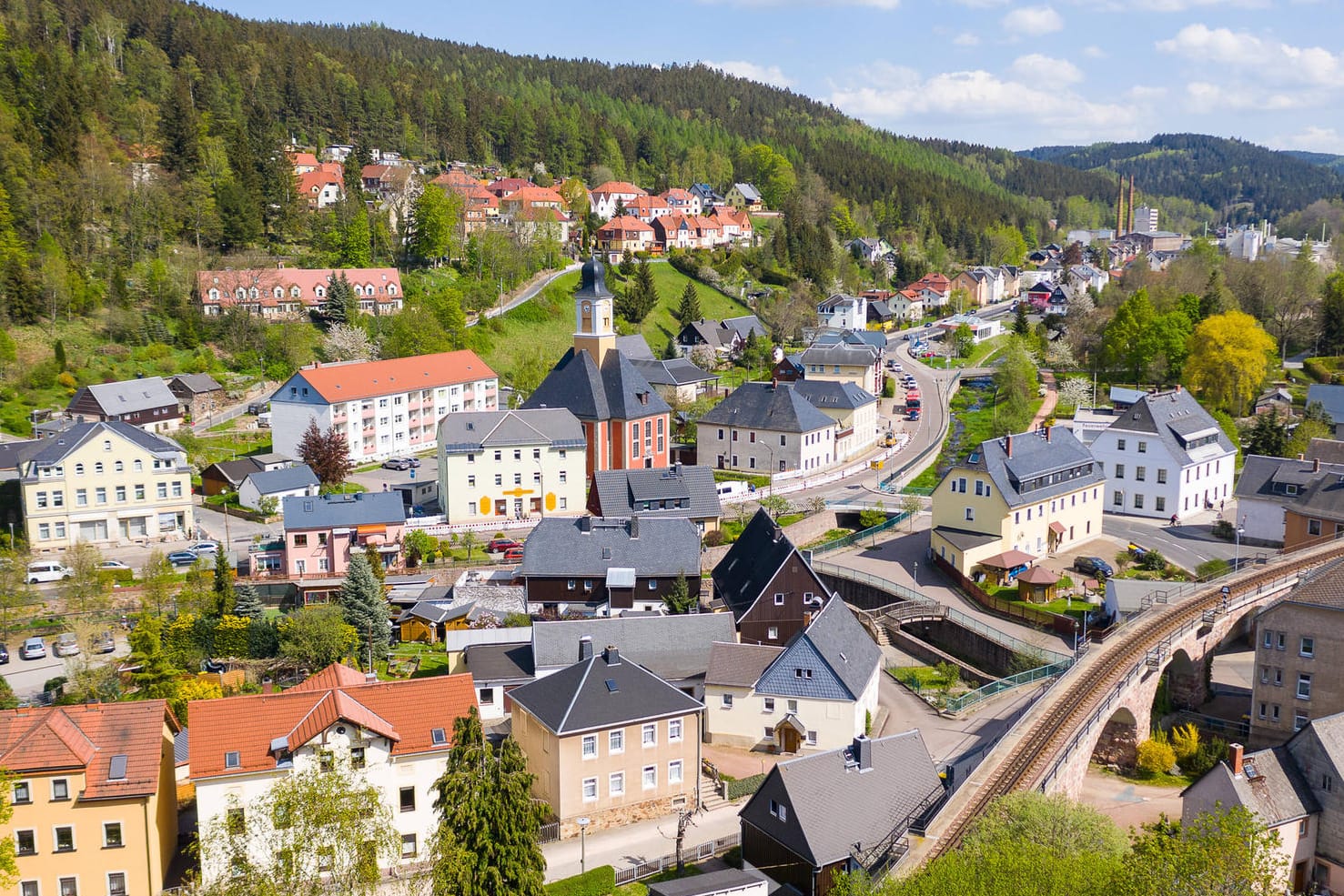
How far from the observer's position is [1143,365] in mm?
94000

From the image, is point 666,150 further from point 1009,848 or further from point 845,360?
point 1009,848

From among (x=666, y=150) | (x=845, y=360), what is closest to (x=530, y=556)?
(x=845, y=360)

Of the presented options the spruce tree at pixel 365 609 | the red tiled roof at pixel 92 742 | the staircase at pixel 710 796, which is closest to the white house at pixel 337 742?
the red tiled roof at pixel 92 742

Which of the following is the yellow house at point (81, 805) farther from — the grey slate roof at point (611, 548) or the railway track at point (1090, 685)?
the grey slate roof at point (611, 548)

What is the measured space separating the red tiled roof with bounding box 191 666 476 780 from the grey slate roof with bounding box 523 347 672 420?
117 feet

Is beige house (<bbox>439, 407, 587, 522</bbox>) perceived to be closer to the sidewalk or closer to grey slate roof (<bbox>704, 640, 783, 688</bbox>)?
grey slate roof (<bbox>704, 640, 783, 688</bbox>)

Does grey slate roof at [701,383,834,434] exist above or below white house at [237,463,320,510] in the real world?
above

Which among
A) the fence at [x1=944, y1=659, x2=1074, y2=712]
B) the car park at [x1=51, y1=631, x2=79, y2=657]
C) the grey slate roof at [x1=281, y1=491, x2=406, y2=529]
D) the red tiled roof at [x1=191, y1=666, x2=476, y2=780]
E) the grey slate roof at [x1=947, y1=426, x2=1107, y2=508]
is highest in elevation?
the grey slate roof at [x1=947, y1=426, x2=1107, y2=508]

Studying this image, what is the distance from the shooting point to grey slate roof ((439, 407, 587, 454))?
6228 cm

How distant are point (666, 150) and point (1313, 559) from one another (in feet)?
454

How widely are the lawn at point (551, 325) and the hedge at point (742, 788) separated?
51.8 meters

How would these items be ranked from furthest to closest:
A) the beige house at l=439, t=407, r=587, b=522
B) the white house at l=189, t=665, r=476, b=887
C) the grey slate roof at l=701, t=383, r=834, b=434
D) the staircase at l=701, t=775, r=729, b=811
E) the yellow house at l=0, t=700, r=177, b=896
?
the grey slate roof at l=701, t=383, r=834, b=434 < the beige house at l=439, t=407, r=587, b=522 < the staircase at l=701, t=775, r=729, b=811 < the white house at l=189, t=665, r=476, b=887 < the yellow house at l=0, t=700, r=177, b=896

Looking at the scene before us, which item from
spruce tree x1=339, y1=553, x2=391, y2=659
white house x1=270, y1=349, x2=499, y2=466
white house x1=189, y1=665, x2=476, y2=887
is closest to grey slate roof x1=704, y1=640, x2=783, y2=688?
white house x1=189, y1=665, x2=476, y2=887

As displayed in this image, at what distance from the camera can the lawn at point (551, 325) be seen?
95312 mm
